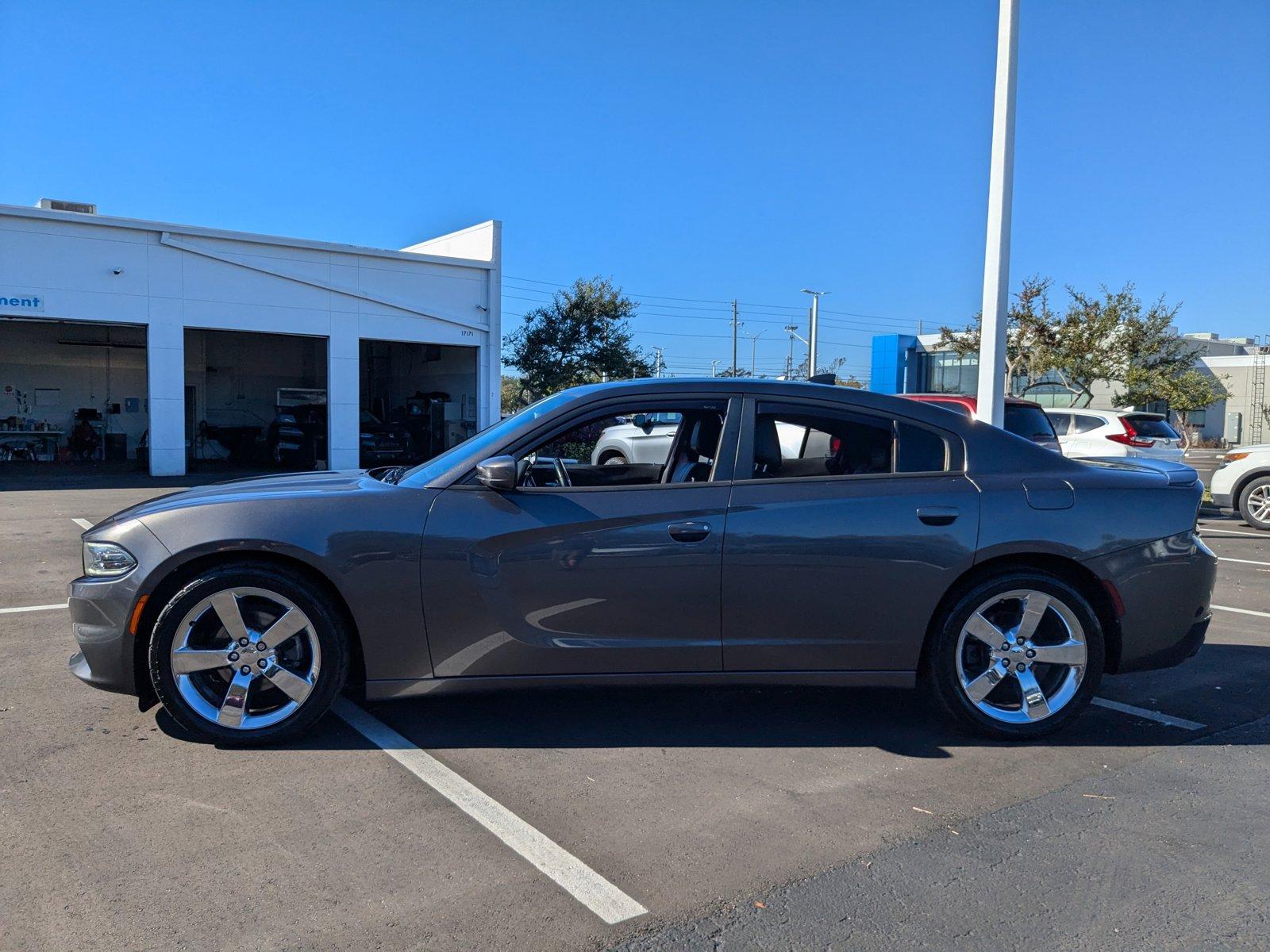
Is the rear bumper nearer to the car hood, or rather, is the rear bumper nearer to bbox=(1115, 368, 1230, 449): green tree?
the car hood

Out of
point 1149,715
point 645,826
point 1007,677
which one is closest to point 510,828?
point 645,826

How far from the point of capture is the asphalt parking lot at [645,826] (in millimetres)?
2725

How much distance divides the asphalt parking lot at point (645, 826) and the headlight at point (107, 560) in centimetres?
75

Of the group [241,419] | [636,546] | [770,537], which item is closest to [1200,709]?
[770,537]

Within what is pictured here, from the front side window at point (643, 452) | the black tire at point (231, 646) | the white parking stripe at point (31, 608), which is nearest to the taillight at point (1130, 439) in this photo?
the front side window at point (643, 452)

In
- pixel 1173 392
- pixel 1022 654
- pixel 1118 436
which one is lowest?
pixel 1022 654

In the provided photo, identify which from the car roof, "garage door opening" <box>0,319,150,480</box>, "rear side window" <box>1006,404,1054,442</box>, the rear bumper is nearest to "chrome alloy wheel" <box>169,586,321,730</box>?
the rear bumper

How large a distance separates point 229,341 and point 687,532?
31.1 meters

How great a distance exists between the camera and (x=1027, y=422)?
1192cm

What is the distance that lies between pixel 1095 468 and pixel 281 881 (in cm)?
382

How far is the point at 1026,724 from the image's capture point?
4270 millimetres

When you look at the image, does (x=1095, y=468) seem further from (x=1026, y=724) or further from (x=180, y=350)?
(x=180, y=350)

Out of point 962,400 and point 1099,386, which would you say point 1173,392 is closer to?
point 1099,386

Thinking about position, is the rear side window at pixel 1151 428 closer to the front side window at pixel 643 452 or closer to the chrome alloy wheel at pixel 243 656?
the front side window at pixel 643 452
